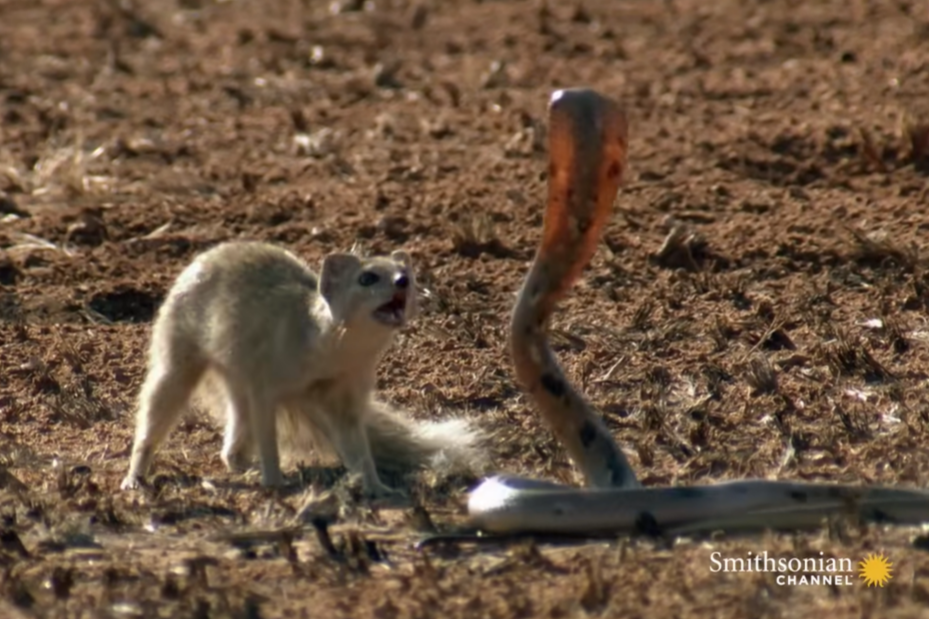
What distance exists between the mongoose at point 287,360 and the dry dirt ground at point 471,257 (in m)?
0.19

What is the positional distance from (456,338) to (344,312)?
6.21 ft

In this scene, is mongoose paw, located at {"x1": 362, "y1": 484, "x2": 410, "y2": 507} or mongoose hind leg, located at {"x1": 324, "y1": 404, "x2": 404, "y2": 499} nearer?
mongoose paw, located at {"x1": 362, "y1": 484, "x2": 410, "y2": 507}

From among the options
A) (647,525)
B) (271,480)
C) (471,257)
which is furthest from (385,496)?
(471,257)

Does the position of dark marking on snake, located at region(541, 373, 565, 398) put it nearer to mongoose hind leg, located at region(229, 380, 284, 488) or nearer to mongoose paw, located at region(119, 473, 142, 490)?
mongoose hind leg, located at region(229, 380, 284, 488)

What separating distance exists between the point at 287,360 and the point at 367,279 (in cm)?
44

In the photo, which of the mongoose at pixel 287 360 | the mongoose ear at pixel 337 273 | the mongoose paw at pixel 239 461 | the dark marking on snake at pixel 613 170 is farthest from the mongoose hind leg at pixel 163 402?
the dark marking on snake at pixel 613 170

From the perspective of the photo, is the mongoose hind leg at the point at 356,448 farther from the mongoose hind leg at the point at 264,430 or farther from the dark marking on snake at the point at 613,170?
the dark marking on snake at the point at 613,170

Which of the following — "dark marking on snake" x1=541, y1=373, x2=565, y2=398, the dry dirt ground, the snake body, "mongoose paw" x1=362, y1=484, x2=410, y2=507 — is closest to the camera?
the dry dirt ground

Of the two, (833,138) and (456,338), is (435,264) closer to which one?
(456,338)

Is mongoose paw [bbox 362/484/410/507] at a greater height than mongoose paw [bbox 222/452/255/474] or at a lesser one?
greater

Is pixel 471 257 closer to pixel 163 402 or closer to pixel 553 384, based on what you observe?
pixel 163 402

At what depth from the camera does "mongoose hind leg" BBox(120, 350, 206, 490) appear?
25.9ft

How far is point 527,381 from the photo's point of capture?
23.2 feet

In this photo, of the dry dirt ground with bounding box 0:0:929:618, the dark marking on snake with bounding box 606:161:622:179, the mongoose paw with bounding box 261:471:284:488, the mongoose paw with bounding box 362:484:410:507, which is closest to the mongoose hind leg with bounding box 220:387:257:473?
the dry dirt ground with bounding box 0:0:929:618
